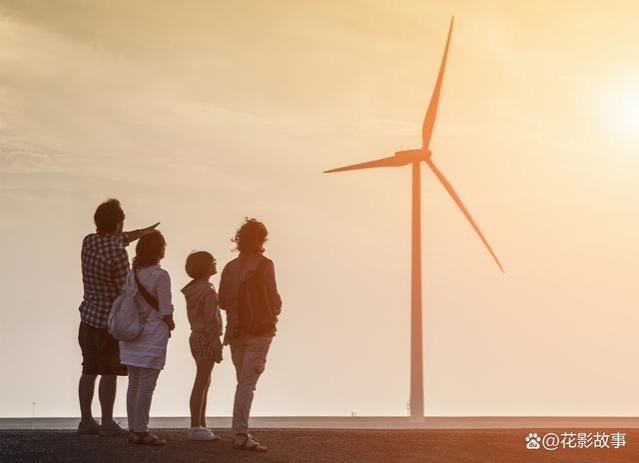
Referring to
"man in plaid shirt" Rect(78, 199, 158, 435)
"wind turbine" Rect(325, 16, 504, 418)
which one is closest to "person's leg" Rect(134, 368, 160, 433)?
"man in plaid shirt" Rect(78, 199, 158, 435)

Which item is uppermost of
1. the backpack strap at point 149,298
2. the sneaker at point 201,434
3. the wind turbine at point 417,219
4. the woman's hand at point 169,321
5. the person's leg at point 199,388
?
the wind turbine at point 417,219

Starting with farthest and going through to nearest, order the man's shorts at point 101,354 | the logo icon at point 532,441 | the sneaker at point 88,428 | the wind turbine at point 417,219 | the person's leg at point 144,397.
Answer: the wind turbine at point 417,219
the logo icon at point 532,441
the sneaker at point 88,428
the man's shorts at point 101,354
the person's leg at point 144,397

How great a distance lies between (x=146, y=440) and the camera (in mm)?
18234

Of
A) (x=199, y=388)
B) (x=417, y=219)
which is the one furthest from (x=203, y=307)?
(x=417, y=219)

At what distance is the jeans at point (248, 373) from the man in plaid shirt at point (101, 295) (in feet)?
6.24

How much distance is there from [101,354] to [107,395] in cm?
66

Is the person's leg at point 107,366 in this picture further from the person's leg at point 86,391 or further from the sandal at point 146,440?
the sandal at point 146,440

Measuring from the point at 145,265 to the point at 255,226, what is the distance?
1779mm

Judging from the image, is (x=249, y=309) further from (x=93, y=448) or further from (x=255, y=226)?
(x=93, y=448)

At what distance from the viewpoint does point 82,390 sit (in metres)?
19.2

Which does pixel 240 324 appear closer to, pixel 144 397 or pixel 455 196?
pixel 144 397

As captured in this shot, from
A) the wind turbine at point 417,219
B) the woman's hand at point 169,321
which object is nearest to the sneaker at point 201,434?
the woman's hand at point 169,321

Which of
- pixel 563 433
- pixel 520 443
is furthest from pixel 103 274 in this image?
pixel 563 433

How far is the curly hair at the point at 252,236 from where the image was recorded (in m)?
19.1
